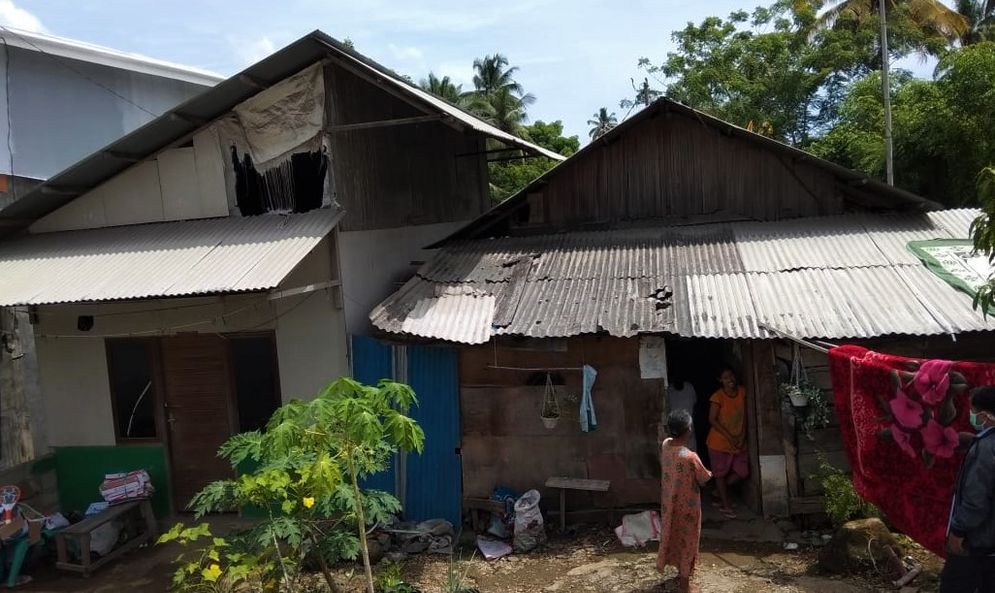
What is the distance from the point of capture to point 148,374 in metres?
8.41

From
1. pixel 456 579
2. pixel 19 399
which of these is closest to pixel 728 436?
pixel 456 579

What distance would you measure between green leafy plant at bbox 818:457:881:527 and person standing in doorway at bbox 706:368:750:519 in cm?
94

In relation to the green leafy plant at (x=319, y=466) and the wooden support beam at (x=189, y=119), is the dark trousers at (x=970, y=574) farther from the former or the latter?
the wooden support beam at (x=189, y=119)

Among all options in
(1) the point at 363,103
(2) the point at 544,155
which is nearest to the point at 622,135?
(2) the point at 544,155

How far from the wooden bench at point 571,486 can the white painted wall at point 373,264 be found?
2882mm

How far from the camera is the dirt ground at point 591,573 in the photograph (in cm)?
570

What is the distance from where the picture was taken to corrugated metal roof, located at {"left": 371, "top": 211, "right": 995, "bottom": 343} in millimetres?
6508

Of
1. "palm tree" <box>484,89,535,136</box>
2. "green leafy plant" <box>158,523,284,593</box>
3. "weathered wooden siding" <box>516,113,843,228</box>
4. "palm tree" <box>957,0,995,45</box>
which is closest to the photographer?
"green leafy plant" <box>158,523,284,593</box>

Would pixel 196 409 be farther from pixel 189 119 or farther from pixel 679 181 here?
pixel 679 181

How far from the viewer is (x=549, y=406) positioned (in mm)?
7219

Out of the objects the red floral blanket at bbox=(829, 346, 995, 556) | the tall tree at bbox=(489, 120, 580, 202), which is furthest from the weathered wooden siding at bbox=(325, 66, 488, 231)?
the tall tree at bbox=(489, 120, 580, 202)

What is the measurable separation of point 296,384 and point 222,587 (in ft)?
8.32

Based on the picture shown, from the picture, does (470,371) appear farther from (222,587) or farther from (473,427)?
(222,587)

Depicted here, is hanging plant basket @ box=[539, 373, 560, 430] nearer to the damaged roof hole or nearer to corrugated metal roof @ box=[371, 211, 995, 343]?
corrugated metal roof @ box=[371, 211, 995, 343]
